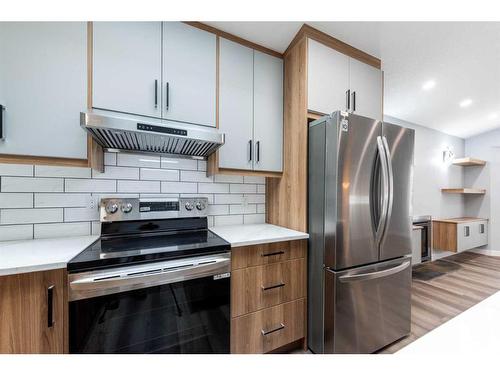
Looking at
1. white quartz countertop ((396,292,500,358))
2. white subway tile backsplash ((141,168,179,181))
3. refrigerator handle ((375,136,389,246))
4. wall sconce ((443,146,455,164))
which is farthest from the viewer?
wall sconce ((443,146,455,164))

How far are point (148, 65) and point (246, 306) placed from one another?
1.70 m

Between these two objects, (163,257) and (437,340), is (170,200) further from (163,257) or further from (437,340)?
(437,340)

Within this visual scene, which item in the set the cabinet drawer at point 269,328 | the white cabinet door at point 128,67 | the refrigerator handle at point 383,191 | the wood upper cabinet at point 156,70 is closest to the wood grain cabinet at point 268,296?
the cabinet drawer at point 269,328

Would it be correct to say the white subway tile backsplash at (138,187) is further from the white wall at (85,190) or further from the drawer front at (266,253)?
the drawer front at (266,253)

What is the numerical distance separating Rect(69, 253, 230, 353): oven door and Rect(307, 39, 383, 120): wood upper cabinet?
4.59 feet

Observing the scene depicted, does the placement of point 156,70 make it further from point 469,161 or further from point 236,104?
point 469,161

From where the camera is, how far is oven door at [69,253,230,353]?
3.17 feet

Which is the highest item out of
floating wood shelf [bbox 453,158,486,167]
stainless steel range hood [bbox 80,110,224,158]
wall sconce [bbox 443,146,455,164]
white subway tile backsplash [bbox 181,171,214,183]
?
wall sconce [bbox 443,146,455,164]

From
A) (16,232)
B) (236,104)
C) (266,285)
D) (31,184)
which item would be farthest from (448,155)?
(16,232)

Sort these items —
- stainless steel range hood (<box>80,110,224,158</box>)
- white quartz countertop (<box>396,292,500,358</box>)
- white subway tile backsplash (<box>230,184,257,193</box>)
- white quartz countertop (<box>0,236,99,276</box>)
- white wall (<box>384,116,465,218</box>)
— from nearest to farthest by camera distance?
white quartz countertop (<box>396,292,500,358</box>) → white quartz countertop (<box>0,236,99,276</box>) → stainless steel range hood (<box>80,110,224,158</box>) → white subway tile backsplash (<box>230,184,257,193</box>) → white wall (<box>384,116,465,218</box>)

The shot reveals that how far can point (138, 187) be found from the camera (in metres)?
1.59

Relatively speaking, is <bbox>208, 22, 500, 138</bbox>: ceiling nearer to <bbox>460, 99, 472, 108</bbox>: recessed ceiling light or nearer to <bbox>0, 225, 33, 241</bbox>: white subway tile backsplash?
<bbox>460, 99, 472, 108</bbox>: recessed ceiling light

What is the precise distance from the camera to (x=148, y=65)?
1.38m

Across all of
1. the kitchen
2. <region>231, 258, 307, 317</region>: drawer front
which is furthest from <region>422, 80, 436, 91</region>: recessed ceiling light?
<region>231, 258, 307, 317</region>: drawer front
